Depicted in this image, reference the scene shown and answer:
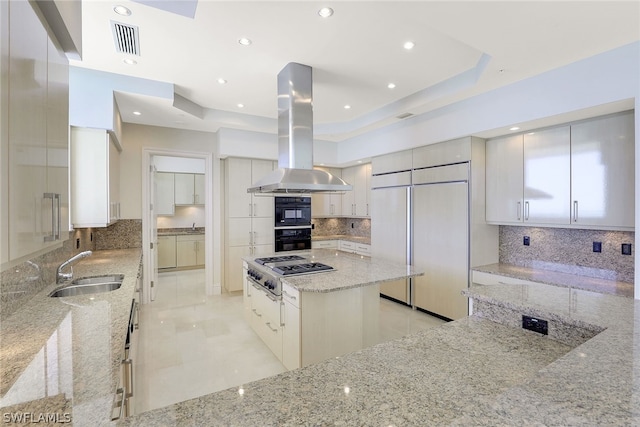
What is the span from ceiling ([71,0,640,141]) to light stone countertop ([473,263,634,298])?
1899 millimetres

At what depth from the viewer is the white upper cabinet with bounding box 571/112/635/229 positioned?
253 centimetres

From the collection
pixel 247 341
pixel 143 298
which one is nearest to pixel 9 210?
pixel 247 341

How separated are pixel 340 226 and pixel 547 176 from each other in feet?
13.0

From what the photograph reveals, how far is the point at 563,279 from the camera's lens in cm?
288

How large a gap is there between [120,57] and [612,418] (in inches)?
149

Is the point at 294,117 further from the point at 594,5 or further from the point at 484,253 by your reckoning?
the point at 484,253

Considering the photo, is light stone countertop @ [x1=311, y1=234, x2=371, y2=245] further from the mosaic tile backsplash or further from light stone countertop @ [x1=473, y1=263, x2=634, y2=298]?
the mosaic tile backsplash

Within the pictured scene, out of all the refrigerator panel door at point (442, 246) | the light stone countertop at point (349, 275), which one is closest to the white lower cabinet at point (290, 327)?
the light stone countertop at point (349, 275)

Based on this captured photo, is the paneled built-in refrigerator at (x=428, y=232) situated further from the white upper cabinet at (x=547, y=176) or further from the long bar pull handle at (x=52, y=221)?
the long bar pull handle at (x=52, y=221)

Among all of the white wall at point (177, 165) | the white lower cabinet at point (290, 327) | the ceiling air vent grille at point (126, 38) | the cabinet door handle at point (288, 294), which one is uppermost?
the ceiling air vent grille at point (126, 38)

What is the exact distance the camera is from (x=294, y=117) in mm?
2924

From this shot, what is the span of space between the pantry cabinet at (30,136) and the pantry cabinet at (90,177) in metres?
2.08

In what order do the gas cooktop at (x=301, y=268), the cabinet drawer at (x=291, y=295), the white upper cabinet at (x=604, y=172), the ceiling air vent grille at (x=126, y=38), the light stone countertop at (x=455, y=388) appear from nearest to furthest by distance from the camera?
the light stone countertop at (x=455, y=388) → the ceiling air vent grille at (x=126, y=38) → the cabinet drawer at (x=291, y=295) → the white upper cabinet at (x=604, y=172) → the gas cooktop at (x=301, y=268)

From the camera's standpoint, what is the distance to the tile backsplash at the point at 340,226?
6.13m
